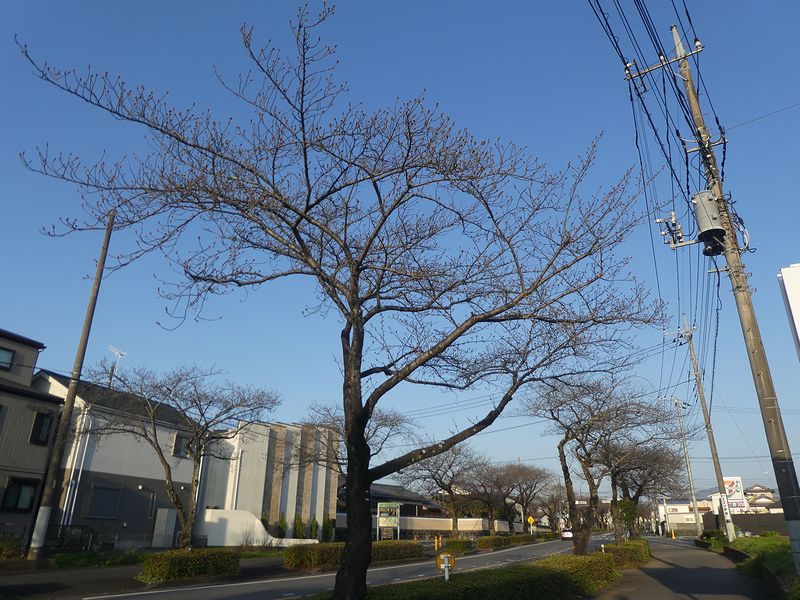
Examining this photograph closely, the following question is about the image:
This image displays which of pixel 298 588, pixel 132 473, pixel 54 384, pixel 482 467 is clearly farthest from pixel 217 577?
pixel 482 467

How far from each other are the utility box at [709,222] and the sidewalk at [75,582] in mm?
16726

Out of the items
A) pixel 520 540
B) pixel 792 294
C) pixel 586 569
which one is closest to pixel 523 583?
pixel 586 569

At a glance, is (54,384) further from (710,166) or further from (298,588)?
(710,166)

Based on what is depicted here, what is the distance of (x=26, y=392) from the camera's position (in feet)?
82.9

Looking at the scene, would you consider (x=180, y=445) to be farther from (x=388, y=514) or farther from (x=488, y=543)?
(x=488, y=543)

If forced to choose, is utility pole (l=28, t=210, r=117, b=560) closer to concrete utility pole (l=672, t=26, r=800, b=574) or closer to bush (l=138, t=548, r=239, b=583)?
bush (l=138, t=548, r=239, b=583)

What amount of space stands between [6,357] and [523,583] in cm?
2548

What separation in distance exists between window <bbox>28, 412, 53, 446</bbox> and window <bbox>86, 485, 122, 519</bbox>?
128 inches

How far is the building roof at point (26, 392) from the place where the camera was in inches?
968

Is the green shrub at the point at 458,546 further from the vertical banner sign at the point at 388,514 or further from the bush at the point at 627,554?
the bush at the point at 627,554

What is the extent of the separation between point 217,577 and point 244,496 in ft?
53.4

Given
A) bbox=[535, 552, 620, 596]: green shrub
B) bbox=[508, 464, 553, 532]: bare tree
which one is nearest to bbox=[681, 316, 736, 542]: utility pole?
bbox=[535, 552, 620, 596]: green shrub

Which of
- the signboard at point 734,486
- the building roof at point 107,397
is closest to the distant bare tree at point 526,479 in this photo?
the signboard at point 734,486

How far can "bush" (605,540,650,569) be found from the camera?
22.0 meters
